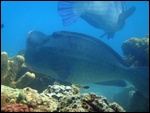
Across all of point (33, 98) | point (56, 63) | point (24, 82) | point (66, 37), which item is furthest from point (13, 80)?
point (33, 98)

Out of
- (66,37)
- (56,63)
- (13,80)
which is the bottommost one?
(13,80)

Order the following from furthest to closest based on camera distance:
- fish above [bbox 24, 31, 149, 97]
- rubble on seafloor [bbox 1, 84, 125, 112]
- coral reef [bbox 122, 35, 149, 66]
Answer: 1. coral reef [bbox 122, 35, 149, 66]
2. fish above [bbox 24, 31, 149, 97]
3. rubble on seafloor [bbox 1, 84, 125, 112]

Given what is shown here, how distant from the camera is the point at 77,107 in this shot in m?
3.21

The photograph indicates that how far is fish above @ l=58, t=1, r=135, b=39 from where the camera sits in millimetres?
5402

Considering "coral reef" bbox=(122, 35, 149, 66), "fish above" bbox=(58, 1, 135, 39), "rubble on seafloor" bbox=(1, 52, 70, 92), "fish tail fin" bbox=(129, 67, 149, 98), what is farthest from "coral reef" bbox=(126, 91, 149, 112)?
"rubble on seafloor" bbox=(1, 52, 70, 92)

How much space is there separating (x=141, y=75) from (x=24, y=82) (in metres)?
2.77

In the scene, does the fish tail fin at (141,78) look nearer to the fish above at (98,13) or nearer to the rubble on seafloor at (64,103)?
the fish above at (98,13)

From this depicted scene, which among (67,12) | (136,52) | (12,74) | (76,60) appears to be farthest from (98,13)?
(12,74)

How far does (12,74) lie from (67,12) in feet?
6.92

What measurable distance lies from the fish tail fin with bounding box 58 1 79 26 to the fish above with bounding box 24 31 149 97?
13.5 inches

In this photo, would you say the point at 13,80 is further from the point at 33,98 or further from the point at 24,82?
the point at 33,98

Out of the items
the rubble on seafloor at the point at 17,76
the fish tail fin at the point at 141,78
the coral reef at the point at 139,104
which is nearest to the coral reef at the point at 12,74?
the rubble on seafloor at the point at 17,76

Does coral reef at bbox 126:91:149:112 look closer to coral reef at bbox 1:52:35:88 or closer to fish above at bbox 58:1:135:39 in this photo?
fish above at bbox 58:1:135:39

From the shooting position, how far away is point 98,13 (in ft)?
18.4
